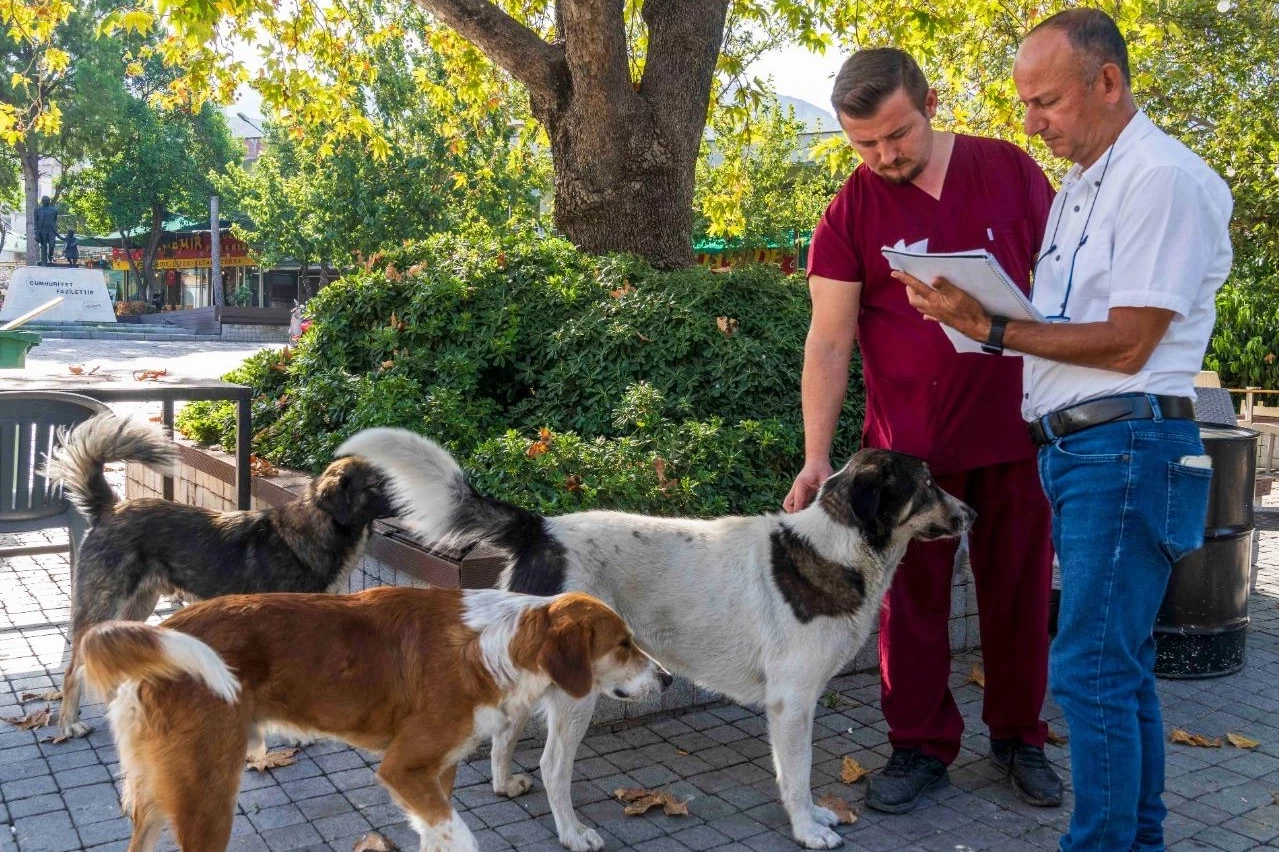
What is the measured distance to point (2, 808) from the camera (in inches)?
153

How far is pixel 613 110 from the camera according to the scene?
791 cm

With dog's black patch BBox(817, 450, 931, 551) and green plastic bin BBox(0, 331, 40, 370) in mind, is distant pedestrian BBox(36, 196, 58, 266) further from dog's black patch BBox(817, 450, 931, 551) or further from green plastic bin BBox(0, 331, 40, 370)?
dog's black patch BBox(817, 450, 931, 551)

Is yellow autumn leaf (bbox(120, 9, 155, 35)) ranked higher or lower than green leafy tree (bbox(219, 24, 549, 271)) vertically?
lower

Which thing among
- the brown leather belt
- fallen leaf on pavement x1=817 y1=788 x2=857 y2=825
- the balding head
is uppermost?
the balding head

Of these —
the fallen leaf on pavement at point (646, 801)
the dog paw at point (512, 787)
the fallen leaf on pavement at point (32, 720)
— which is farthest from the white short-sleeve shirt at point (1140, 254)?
the fallen leaf on pavement at point (32, 720)

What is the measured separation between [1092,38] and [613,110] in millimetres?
5402

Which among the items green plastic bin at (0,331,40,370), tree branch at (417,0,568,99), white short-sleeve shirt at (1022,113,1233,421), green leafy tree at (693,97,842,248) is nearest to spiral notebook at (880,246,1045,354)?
white short-sleeve shirt at (1022,113,1233,421)

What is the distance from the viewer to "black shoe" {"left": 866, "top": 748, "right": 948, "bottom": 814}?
4.05 metres

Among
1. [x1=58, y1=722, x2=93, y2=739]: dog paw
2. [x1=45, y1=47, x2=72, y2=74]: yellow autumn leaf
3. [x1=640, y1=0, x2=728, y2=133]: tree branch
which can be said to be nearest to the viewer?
[x1=58, y1=722, x2=93, y2=739]: dog paw

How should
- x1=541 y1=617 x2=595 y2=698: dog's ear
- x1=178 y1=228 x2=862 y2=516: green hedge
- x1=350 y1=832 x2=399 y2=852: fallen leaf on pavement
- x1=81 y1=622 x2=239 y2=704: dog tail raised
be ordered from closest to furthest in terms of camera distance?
x1=81 y1=622 x2=239 y2=704: dog tail raised
x1=541 y1=617 x2=595 y2=698: dog's ear
x1=350 y1=832 x2=399 y2=852: fallen leaf on pavement
x1=178 y1=228 x2=862 y2=516: green hedge

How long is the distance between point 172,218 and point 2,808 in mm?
58995

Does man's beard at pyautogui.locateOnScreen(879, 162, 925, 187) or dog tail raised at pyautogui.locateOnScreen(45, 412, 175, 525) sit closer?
man's beard at pyautogui.locateOnScreen(879, 162, 925, 187)

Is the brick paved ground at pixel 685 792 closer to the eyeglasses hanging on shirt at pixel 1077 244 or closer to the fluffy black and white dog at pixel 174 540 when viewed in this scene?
the fluffy black and white dog at pixel 174 540

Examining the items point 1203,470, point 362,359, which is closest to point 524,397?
point 362,359
